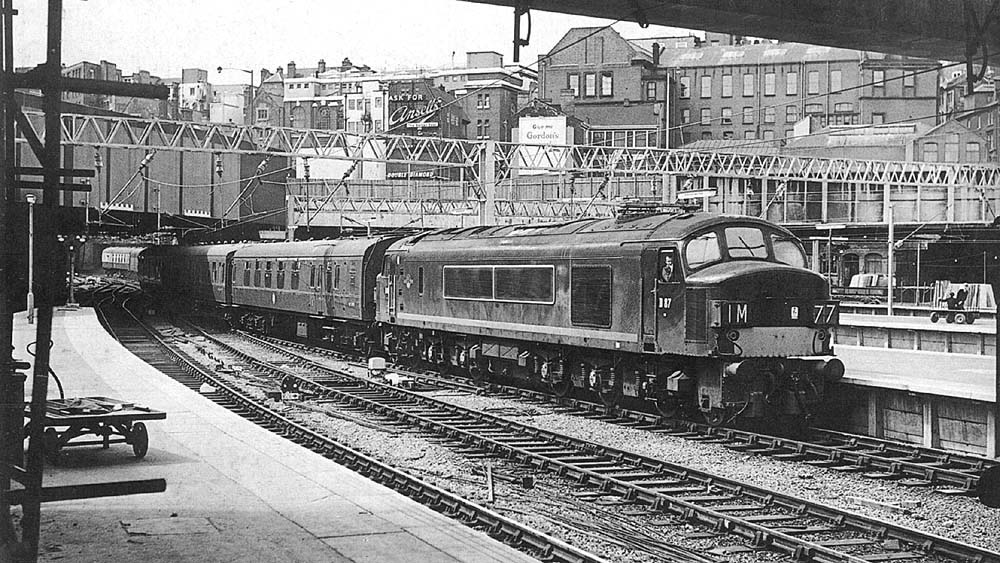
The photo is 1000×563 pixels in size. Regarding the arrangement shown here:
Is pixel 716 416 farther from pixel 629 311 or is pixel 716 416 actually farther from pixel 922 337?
pixel 922 337

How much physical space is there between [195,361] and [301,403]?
777 cm

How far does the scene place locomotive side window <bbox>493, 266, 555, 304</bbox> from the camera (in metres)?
18.2

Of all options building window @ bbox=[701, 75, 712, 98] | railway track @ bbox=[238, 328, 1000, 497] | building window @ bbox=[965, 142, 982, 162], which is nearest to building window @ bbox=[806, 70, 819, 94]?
building window @ bbox=[701, 75, 712, 98]

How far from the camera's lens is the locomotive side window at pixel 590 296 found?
16625 mm

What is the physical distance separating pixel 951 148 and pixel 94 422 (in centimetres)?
5630

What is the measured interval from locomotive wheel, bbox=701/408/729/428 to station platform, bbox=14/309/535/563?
249 inches

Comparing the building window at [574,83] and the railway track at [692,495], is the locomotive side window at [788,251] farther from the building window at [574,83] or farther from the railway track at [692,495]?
the building window at [574,83]

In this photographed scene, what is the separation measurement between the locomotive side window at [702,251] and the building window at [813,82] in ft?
229

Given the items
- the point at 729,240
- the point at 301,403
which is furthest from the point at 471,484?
the point at 301,403

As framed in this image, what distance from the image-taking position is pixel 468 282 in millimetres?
20812

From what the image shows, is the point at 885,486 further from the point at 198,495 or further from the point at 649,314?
the point at 198,495

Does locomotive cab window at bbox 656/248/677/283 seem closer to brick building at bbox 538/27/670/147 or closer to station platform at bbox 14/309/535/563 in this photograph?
station platform at bbox 14/309/535/563

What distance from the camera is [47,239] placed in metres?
6.43

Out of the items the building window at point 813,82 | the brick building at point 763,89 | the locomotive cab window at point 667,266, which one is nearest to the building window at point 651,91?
the brick building at point 763,89
